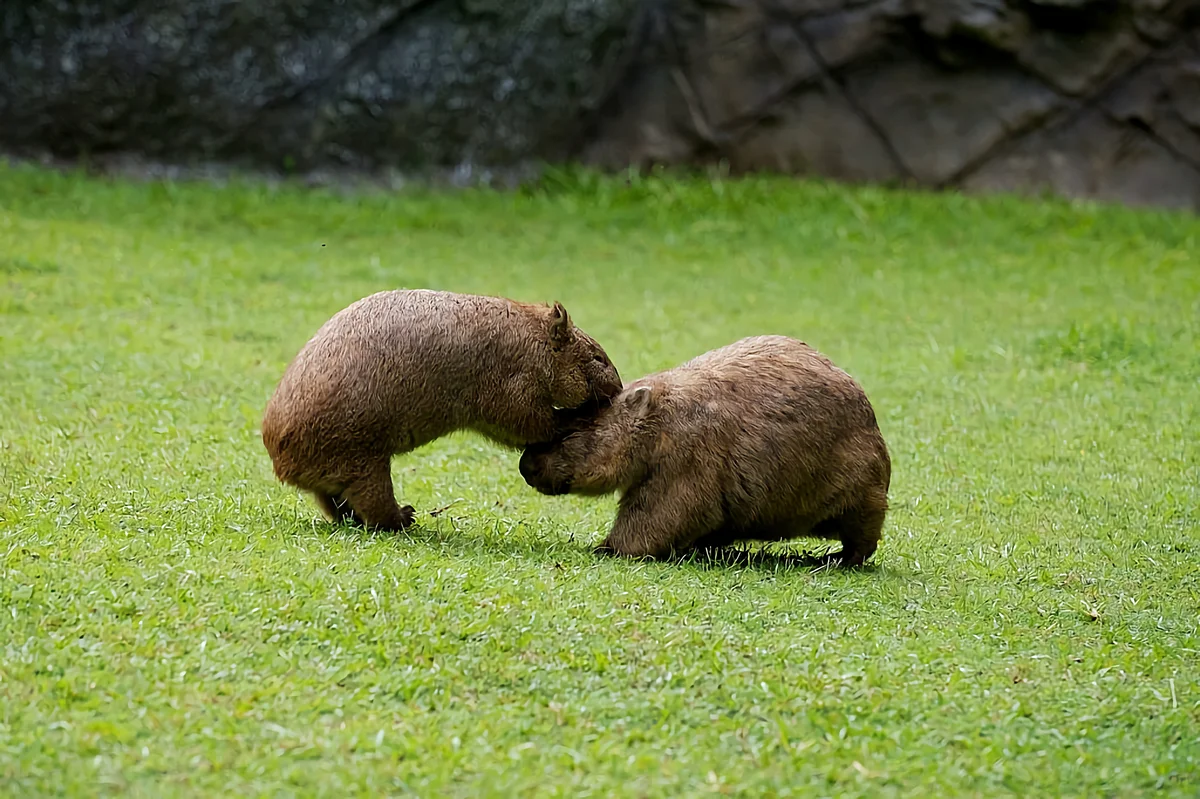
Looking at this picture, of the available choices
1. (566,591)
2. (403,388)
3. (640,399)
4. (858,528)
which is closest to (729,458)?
(640,399)

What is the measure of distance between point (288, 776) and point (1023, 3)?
13.5 meters

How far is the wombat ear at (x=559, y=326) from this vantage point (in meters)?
5.88

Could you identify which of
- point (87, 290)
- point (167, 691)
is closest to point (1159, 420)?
point (167, 691)

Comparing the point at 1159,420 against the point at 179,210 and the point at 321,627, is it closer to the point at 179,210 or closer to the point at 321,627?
the point at 321,627

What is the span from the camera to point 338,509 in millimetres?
5809

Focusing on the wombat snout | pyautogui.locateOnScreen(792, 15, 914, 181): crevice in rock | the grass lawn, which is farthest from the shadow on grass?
pyautogui.locateOnScreen(792, 15, 914, 181): crevice in rock

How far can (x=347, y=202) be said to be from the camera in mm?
14352

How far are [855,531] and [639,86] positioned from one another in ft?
36.5

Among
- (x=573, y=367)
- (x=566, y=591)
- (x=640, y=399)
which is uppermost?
(x=573, y=367)

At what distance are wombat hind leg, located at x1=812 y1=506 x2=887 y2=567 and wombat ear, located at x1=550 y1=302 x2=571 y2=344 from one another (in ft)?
4.09

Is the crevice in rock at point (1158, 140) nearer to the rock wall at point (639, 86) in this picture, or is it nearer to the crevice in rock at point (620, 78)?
the rock wall at point (639, 86)

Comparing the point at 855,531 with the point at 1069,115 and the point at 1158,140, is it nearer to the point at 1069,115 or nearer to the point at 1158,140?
the point at 1069,115

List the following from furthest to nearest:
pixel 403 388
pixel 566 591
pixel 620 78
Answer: pixel 620 78 < pixel 403 388 < pixel 566 591

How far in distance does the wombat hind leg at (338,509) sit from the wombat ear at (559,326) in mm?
1007
